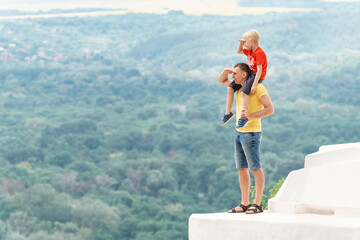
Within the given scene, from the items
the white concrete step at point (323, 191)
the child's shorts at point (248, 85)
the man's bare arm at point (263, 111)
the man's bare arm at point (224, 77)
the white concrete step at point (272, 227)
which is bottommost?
the white concrete step at point (272, 227)

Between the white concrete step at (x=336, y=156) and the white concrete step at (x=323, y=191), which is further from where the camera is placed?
the white concrete step at (x=336, y=156)

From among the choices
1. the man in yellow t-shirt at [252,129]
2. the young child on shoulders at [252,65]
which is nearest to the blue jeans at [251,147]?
the man in yellow t-shirt at [252,129]

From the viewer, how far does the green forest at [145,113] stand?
305 feet

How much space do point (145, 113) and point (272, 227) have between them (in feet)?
474

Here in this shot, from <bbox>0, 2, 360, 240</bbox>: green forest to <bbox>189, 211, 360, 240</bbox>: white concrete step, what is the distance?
71.9 m

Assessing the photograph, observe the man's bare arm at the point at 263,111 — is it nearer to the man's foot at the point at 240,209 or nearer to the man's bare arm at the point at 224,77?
the man's bare arm at the point at 224,77

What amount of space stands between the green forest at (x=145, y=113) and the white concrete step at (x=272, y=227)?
71.9m

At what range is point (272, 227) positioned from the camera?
18.4 feet

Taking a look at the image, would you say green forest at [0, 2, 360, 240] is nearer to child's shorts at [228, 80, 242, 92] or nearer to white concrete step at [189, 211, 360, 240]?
child's shorts at [228, 80, 242, 92]

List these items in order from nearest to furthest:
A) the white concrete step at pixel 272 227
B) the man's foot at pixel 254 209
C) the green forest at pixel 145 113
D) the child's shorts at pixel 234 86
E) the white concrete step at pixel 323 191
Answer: the white concrete step at pixel 272 227, the white concrete step at pixel 323 191, the man's foot at pixel 254 209, the child's shorts at pixel 234 86, the green forest at pixel 145 113

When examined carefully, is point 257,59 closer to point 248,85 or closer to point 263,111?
point 248,85

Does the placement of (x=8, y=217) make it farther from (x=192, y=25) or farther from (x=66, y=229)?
(x=192, y=25)

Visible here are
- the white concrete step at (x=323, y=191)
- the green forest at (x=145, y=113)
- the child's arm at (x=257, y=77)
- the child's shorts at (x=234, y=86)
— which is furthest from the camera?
the green forest at (x=145, y=113)

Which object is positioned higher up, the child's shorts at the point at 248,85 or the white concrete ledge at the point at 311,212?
the child's shorts at the point at 248,85
